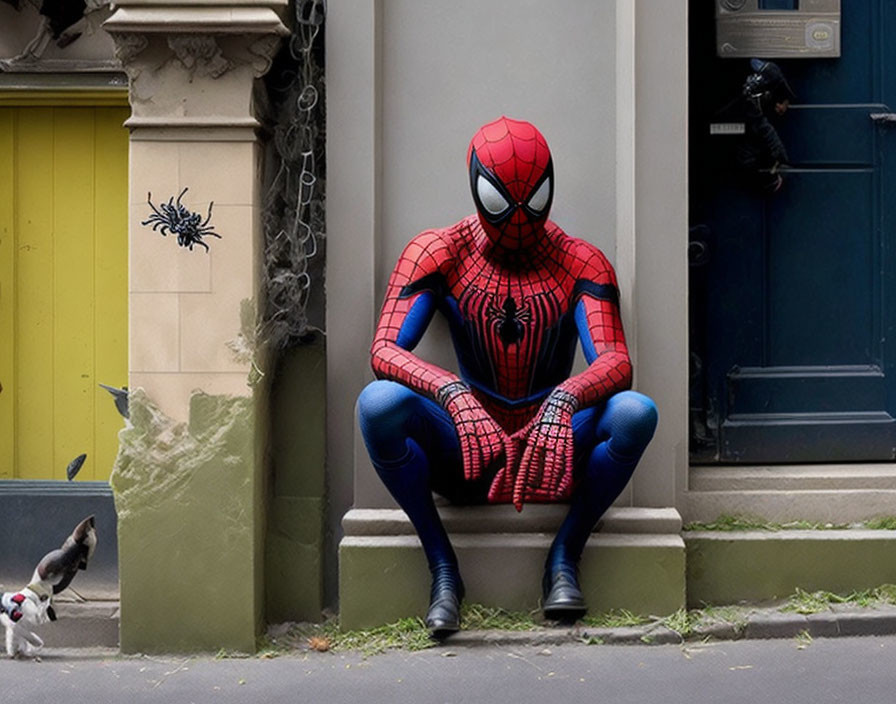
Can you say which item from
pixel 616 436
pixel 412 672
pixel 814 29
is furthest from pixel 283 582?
pixel 814 29

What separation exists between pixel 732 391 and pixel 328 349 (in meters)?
1.73

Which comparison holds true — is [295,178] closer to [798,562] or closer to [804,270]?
[804,270]

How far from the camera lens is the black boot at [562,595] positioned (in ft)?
16.6

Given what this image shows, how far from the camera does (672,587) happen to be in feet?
17.2

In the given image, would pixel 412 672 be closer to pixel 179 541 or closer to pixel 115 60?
pixel 179 541

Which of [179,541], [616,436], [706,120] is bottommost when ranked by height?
[179,541]

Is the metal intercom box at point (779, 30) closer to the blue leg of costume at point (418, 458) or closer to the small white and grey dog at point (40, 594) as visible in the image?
the blue leg of costume at point (418, 458)

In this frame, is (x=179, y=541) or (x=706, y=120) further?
(x=706, y=120)

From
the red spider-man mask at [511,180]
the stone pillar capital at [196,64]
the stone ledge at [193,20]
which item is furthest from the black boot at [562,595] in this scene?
the stone ledge at [193,20]

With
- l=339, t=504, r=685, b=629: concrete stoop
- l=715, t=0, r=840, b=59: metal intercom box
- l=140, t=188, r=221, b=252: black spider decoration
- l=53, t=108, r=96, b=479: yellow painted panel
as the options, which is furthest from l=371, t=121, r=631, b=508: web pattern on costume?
l=53, t=108, r=96, b=479: yellow painted panel

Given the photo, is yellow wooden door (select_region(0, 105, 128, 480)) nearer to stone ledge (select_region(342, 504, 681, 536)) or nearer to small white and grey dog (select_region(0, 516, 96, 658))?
small white and grey dog (select_region(0, 516, 96, 658))

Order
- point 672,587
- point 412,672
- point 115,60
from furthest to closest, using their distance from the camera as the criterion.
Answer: point 115,60
point 672,587
point 412,672

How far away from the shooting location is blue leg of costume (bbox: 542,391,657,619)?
4.93 m

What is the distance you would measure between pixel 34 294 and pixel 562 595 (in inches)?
104
